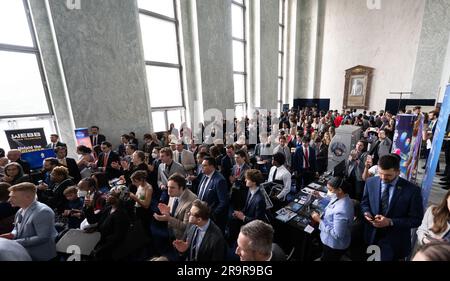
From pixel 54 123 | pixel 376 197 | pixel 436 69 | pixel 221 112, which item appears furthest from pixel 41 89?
pixel 436 69

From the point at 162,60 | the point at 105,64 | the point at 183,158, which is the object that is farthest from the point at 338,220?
the point at 162,60

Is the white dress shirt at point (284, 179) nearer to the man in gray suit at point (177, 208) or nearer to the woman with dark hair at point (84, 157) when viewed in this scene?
the man in gray suit at point (177, 208)

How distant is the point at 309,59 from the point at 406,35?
6.09 metres

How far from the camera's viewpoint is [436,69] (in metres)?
11.5

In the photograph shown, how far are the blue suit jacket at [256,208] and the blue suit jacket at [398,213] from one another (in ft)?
3.92

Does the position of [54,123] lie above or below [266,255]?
above

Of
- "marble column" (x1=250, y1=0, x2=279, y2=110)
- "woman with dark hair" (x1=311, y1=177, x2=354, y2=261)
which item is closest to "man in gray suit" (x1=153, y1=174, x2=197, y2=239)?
"woman with dark hair" (x1=311, y1=177, x2=354, y2=261)

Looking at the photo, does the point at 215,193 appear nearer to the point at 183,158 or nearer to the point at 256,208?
the point at 256,208

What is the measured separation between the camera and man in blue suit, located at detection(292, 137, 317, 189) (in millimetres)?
4516

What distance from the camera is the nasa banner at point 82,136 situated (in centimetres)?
554

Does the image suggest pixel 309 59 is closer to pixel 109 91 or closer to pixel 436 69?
pixel 436 69

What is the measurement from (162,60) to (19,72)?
4.56 metres

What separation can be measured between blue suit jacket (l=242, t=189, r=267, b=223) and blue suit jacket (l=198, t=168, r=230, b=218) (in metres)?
0.38

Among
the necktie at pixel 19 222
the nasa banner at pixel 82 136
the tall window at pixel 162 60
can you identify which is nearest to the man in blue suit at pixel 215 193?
the necktie at pixel 19 222
